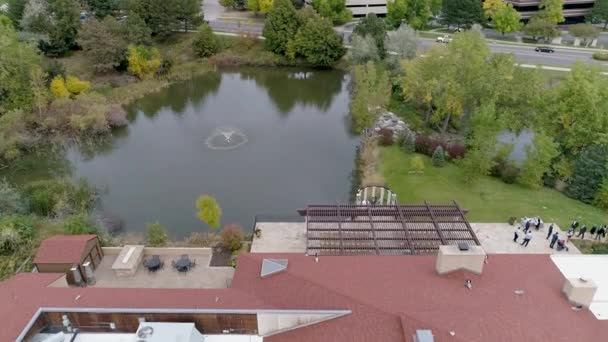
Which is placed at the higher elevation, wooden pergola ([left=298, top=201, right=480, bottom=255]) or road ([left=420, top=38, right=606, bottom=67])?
road ([left=420, top=38, right=606, bottom=67])

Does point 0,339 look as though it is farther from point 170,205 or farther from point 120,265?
point 170,205

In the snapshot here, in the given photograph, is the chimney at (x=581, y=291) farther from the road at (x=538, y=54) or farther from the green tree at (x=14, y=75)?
the green tree at (x=14, y=75)

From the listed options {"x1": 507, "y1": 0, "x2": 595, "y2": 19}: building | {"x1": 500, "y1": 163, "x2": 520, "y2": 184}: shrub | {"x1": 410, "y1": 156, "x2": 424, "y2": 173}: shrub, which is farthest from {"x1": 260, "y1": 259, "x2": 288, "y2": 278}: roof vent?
{"x1": 507, "y1": 0, "x2": 595, "y2": 19}: building

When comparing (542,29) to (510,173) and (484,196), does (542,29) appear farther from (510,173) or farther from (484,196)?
(484,196)

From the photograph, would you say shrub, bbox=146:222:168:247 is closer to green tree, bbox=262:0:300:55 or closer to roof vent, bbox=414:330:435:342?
roof vent, bbox=414:330:435:342

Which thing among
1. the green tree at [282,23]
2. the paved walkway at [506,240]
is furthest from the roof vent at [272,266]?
the green tree at [282,23]

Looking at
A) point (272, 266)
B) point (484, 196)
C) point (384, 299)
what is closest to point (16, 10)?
point (272, 266)
